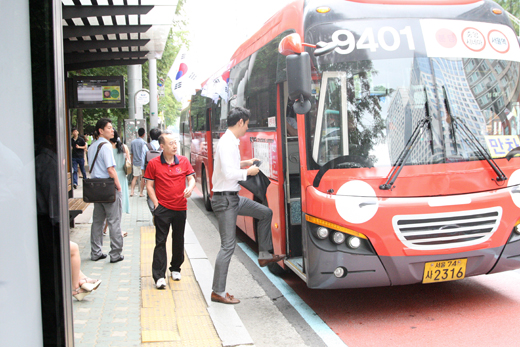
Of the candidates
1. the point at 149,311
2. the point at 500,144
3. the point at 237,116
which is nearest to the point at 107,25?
the point at 237,116

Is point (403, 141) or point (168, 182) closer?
Result: point (403, 141)

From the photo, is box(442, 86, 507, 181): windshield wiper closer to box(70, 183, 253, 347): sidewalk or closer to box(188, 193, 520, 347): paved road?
box(188, 193, 520, 347): paved road

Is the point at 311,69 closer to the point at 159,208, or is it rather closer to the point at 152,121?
the point at 159,208

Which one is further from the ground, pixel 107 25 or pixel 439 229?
pixel 107 25

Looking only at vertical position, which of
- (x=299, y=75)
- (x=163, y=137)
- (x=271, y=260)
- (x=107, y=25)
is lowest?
(x=271, y=260)

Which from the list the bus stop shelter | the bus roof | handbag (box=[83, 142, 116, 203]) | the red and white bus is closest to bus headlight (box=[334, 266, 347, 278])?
the red and white bus

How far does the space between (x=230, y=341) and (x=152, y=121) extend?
17040 millimetres

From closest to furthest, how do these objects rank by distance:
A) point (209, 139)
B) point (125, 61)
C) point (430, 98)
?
point (430, 98)
point (209, 139)
point (125, 61)

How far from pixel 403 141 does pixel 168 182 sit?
8.81 ft

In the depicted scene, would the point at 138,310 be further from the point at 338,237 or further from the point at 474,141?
the point at 474,141

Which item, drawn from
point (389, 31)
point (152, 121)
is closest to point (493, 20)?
point (389, 31)

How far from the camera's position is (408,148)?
472 cm

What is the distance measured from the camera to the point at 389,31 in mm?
4875

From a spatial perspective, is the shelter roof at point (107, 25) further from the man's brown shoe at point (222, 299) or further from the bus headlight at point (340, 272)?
the bus headlight at point (340, 272)
